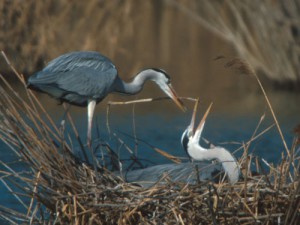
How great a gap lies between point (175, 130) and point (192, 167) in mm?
4881

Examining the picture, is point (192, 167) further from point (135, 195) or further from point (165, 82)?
point (165, 82)

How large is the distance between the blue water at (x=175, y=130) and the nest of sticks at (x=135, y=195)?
3.89 m

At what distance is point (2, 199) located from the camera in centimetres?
840

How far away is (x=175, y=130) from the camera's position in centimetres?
1153

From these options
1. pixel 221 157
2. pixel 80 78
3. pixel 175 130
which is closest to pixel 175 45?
pixel 175 130

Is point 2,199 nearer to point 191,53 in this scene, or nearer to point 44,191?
point 44,191

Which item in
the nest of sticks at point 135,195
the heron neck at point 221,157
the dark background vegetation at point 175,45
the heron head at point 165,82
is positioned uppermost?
the nest of sticks at point 135,195

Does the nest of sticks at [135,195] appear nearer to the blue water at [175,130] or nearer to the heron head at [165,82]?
the heron head at [165,82]

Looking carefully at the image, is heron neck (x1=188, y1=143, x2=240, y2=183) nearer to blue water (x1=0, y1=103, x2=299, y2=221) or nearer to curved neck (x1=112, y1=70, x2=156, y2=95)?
curved neck (x1=112, y1=70, x2=156, y2=95)

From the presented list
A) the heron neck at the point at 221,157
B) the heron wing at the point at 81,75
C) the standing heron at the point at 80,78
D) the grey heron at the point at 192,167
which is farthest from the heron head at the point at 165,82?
the heron neck at the point at 221,157

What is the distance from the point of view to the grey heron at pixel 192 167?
253 inches

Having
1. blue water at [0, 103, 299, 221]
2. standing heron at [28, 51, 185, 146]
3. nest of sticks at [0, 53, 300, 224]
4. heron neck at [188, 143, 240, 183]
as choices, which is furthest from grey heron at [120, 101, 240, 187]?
blue water at [0, 103, 299, 221]

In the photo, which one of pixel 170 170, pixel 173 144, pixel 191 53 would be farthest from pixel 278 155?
pixel 191 53

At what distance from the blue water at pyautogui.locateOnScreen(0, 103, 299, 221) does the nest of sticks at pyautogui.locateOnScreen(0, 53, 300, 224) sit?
12.8 ft
